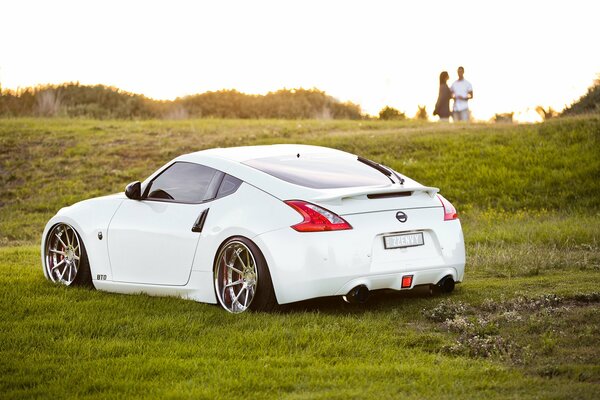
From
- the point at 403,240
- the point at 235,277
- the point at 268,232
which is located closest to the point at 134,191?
the point at 235,277

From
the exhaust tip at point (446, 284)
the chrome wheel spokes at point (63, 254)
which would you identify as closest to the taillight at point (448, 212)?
the exhaust tip at point (446, 284)

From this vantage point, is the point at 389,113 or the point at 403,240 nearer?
the point at 403,240

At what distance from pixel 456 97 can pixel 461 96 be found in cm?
16

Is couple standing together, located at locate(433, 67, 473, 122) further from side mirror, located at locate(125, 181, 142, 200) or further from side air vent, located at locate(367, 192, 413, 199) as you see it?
side air vent, located at locate(367, 192, 413, 199)

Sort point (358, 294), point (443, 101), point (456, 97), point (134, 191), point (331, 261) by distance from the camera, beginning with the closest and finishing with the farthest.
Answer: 1. point (331, 261)
2. point (358, 294)
3. point (134, 191)
4. point (456, 97)
5. point (443, 101)

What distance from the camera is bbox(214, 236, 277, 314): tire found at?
883 cm

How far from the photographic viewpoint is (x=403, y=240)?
29.8 ft

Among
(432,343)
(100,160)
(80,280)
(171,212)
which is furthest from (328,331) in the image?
(100,160)

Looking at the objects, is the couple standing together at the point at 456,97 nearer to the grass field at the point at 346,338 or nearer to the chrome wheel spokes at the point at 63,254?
the grass field at the point at 346,338

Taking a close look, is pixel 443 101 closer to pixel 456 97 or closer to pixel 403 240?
pixel 456 97

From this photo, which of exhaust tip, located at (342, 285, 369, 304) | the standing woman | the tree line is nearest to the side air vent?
exhaust tip, located at (342, 285, 369, 304)

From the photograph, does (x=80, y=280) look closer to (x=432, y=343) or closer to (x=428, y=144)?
(x=432, y=343)

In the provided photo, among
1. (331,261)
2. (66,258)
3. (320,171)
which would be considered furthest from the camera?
(66,258)

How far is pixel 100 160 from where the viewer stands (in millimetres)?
25719
